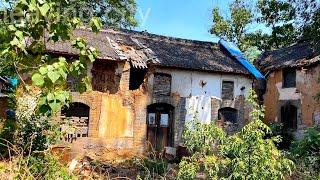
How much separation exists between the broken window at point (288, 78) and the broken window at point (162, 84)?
7.13 meters

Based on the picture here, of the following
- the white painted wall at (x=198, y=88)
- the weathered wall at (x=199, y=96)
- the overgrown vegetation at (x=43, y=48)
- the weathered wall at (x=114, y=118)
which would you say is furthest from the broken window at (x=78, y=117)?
the overgrown vegetation at (x=43, y=48)

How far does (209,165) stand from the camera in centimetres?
608

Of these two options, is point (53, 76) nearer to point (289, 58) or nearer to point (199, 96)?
point (199, 96)

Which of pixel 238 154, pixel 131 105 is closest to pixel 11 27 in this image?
pixel 238 154

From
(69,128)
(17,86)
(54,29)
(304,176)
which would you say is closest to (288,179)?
(304,176)

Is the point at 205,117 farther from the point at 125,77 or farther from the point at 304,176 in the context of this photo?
the point at 304,176

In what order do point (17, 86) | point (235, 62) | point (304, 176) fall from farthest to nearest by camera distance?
point (235, 62)
point (17, 86)
point (304, 176)

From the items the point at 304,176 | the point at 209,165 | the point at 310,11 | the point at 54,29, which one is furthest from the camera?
the point at 310,11

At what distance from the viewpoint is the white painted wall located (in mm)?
17141

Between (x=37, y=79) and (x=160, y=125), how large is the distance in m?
13.6

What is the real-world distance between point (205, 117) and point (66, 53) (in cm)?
706

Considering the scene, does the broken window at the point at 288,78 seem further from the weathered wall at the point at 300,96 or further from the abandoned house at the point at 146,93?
the abandoned house at the point at 146,93

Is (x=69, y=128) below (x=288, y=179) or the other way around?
the other way around

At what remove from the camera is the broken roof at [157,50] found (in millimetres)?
15812
